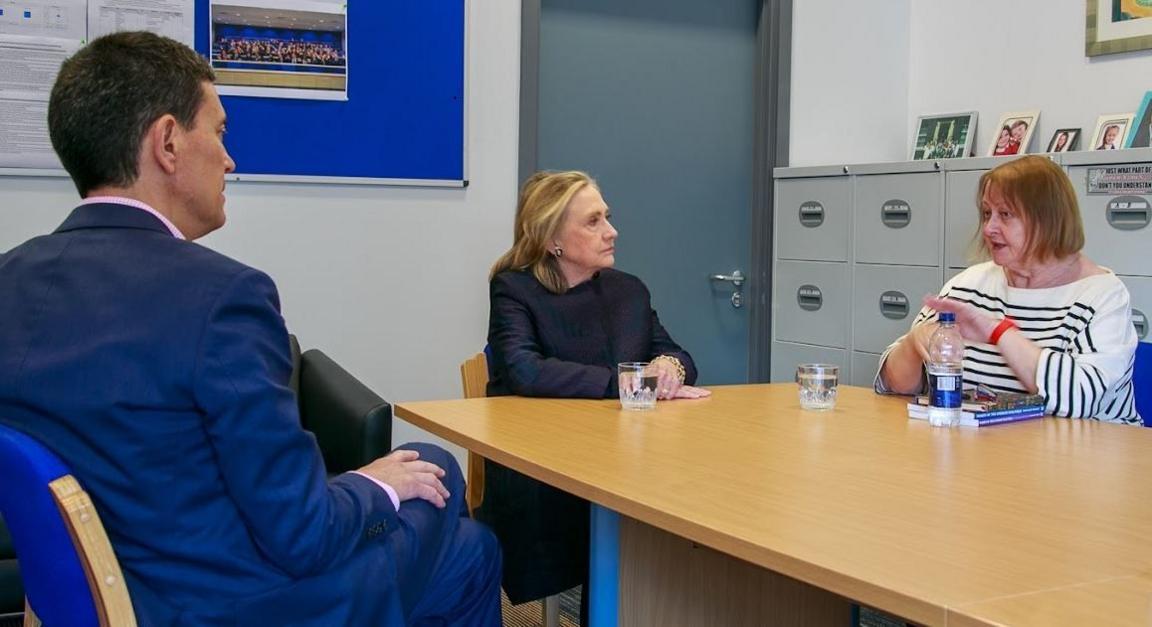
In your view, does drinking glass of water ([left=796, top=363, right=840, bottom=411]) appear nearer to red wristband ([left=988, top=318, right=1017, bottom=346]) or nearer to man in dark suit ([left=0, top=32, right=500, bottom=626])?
red wristband ([left=988, top=318, right=1017, bottom=346])

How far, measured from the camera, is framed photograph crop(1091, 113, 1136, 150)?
13.0 feet

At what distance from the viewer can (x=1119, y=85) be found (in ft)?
13.6

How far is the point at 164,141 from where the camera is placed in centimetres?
158

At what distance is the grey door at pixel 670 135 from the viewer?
4.34 m

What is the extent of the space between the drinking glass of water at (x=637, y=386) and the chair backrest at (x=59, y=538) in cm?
124

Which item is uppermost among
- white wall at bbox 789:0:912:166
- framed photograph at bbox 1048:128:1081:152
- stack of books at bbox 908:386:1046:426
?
white wall at bbox 789:0:912:166

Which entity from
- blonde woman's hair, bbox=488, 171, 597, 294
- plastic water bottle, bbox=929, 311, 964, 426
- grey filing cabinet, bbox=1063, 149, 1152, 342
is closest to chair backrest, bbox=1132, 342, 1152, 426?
plastic water bottle, bbox=929, 311, 964, 426

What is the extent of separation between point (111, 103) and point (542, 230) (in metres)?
1.43

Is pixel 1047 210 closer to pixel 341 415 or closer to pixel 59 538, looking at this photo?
pixel 341 415

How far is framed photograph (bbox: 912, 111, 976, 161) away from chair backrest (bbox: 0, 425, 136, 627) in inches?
153

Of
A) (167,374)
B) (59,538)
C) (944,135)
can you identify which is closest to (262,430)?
(167,374)

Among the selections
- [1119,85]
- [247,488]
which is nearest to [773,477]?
[247,488]

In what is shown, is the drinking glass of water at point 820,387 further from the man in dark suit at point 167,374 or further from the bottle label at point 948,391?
the man in dark suit at point 167,374

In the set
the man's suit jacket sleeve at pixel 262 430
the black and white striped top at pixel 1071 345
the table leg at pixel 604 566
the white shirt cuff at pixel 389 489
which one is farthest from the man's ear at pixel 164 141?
the black and white striped top at pixel 1071 345
